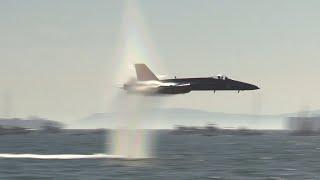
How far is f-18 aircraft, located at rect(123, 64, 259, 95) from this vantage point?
418ft

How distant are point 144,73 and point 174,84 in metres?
8.56

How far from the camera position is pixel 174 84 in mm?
127438

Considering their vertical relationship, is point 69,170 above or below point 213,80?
below

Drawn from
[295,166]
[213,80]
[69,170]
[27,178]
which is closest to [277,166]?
[295,166]

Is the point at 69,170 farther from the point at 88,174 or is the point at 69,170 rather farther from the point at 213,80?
the point at 213,80

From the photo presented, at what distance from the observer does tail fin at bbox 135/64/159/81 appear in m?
132

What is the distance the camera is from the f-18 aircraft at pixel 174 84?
12731 cm

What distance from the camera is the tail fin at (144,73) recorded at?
132 meters

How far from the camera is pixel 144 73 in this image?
13375cm

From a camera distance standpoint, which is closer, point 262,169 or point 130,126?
point 262,169

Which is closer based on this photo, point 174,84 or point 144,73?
point 174,84

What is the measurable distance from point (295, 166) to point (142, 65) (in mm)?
44378

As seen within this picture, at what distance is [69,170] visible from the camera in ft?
445

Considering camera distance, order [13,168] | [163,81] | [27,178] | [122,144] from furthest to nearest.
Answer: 1. [122,144]
2. [13,168]
3. [163,81]
4. [27,178]
